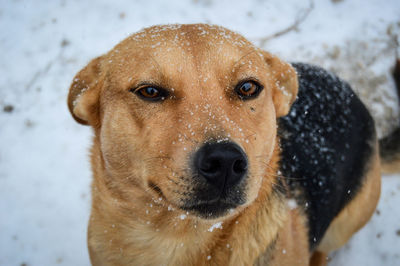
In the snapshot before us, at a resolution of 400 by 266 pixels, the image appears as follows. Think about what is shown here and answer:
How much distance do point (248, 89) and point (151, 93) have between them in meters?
0.70

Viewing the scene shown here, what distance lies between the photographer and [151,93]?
2012 millimetres

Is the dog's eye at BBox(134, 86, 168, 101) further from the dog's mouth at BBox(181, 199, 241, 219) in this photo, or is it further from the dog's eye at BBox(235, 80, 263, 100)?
the dog's mouth at BBox(181, 199, 241, 219)

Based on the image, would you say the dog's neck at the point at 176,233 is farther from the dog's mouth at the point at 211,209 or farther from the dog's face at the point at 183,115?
the dog's mouth at the point at 211,209

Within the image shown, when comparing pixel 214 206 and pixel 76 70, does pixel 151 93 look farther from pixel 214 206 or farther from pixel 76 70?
pixel 76 70

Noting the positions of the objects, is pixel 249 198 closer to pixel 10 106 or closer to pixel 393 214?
pixel 393 214

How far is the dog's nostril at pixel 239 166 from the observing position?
1.63m

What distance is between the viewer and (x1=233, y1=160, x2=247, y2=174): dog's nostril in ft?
5.34

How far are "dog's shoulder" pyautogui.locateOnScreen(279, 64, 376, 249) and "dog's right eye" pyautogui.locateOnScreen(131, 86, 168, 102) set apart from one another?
1310mm

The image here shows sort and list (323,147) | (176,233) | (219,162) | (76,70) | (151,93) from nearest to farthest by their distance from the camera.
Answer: (219,162)
(151,93)
(176,233)
(323,147)
(76,70)

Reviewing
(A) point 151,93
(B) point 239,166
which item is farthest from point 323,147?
(A) point 151,93

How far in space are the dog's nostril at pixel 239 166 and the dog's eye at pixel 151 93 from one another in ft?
2.28

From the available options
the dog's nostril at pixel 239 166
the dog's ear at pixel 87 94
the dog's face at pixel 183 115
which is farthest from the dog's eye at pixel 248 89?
the dog's ear at pixel 87 94

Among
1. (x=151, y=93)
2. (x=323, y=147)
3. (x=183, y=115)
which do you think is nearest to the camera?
(x=183, y=115)

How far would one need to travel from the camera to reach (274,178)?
7.85ft
